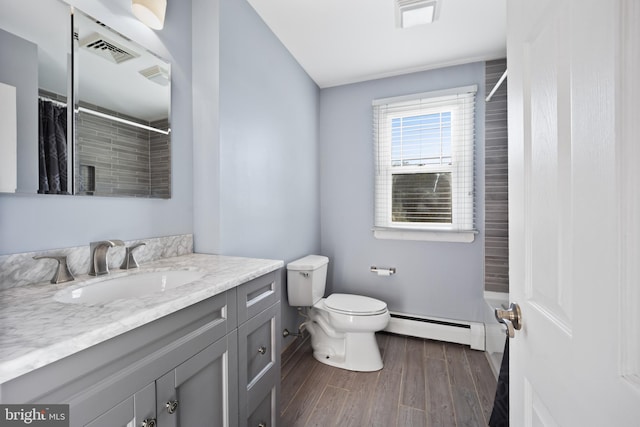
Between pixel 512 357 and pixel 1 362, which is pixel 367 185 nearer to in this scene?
pixel 512 357

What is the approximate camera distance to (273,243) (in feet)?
6.55

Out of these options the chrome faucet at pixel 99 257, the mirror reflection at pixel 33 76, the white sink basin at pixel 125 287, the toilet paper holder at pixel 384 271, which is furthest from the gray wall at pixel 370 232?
the mirror reflection at pixel 33 76

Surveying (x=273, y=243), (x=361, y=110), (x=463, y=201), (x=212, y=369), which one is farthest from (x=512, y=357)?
(x=361, y=110)

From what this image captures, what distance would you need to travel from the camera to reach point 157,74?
4.49 ft

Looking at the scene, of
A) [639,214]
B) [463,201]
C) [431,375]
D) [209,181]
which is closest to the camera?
[639,214]

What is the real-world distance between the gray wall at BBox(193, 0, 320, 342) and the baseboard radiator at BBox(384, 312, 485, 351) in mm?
954

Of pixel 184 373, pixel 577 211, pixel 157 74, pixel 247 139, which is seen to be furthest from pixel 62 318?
pixel 247 139

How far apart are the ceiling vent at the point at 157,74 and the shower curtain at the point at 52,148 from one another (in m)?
0.43

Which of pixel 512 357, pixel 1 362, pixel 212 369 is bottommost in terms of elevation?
pixel 212 369

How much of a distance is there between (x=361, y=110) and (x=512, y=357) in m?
2.39

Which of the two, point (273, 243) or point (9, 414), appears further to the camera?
point (273, 243)

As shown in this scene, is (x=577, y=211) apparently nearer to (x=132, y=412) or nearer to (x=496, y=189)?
(x=132, y=412)

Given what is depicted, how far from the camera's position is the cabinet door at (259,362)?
41.9 inches

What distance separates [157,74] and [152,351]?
1.30 metres
